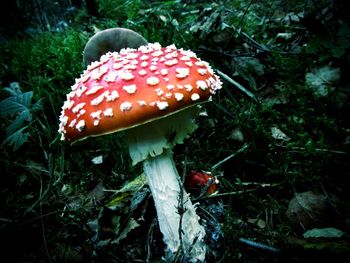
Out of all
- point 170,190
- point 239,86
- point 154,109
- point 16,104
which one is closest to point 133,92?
point 154,109

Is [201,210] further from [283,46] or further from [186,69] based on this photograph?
[283,46]

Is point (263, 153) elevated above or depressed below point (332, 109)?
below

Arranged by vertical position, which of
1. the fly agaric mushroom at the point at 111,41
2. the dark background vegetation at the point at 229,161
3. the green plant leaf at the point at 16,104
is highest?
the fly agaric mushroom at the point at 111,41

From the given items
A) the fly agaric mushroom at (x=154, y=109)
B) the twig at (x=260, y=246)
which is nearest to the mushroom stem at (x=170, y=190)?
the fly agaric mushroom at (x=154, y=109)

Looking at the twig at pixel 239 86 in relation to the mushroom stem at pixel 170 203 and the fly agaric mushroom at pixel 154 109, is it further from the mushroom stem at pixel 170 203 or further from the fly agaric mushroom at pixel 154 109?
the mushroom stem at pixel 170 203

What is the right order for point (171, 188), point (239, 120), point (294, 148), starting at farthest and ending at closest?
point (239, 120)
point (294, 148)
point (171, 188)

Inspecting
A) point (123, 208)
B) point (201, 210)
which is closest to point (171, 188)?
point (201, 210)

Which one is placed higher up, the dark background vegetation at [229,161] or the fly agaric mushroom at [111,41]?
the fly agaric mushroom at [111,41]

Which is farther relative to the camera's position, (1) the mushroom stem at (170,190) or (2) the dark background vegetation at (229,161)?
(2) the dark background vegetation at (229,161)
